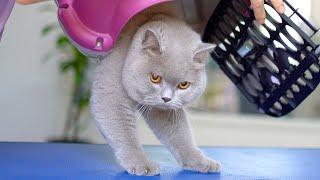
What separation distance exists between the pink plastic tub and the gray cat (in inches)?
1.2

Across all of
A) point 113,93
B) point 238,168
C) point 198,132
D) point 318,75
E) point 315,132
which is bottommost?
point 198,132

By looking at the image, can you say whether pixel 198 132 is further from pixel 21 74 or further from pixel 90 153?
pixel 90 153

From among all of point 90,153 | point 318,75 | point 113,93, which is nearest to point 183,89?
point 113,93

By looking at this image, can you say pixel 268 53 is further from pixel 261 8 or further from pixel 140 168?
pixel 140 168

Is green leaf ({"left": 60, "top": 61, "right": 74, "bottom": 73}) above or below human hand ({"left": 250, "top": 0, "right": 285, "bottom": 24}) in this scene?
below

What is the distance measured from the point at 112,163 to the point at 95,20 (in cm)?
29

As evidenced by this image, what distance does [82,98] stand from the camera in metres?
2.34

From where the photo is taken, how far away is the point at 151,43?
0.82m

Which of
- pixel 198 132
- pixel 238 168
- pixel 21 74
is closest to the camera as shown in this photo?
pixel 238 168

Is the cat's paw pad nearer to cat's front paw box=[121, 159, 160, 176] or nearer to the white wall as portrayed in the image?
cat's front paw box=[121, 159, 160, 176]

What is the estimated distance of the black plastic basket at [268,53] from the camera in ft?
2.88

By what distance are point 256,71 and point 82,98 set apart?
141cm

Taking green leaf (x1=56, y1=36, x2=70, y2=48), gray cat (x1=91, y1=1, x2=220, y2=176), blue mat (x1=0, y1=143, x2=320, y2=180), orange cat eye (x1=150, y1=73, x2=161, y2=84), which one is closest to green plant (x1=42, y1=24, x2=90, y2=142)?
green leaf (x1=56, y1=36, x2=70, y2=48)

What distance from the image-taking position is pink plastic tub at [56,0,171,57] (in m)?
0.85
